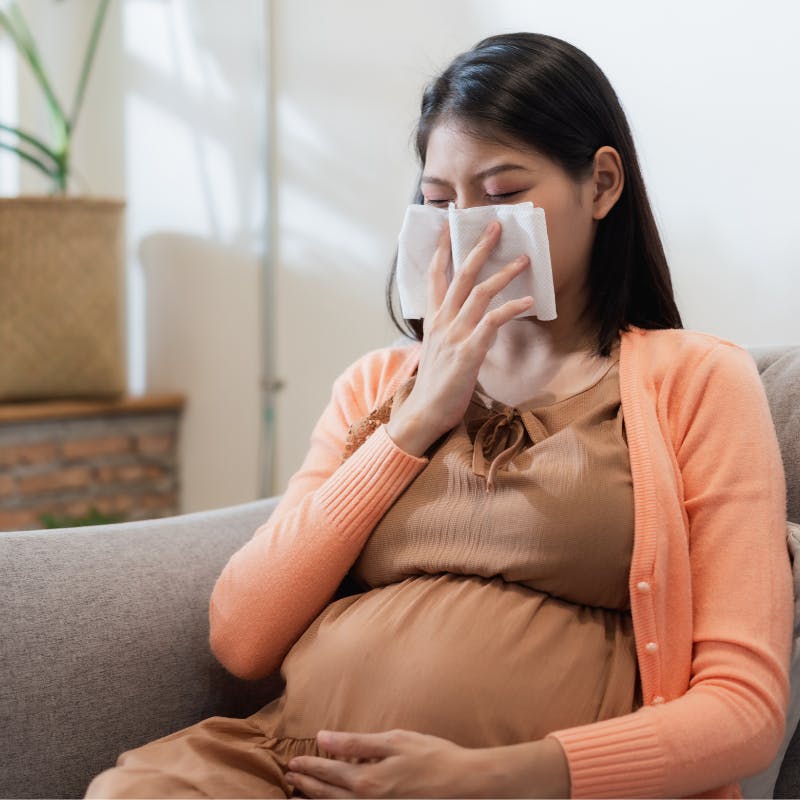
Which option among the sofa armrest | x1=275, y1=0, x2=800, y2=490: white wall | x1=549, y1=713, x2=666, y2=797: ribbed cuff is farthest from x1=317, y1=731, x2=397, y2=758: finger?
x1=275, y1=0, x2=800, y2=490: white wall

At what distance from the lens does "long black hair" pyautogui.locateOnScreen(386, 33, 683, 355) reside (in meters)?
1.11

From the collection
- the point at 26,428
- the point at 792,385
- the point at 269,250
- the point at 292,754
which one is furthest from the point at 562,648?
the point at 26,428

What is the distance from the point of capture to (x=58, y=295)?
8.49 feet

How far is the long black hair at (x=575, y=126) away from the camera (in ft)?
3.65

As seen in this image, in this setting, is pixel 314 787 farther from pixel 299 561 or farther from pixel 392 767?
pixel 299 561

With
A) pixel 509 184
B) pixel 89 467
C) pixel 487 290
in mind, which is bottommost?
pixel 89 467

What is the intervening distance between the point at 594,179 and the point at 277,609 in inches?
22.6

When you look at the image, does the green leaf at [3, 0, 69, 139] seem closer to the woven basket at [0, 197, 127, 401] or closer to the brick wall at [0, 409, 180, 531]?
the woven basket at [0, 197, 127, 401]

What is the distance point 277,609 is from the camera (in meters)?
1.13

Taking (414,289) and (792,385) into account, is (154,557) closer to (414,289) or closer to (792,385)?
(414,289)

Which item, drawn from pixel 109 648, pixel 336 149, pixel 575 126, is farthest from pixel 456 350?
pixel 336 149

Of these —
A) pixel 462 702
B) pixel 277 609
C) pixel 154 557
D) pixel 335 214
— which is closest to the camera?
pixel 462 702

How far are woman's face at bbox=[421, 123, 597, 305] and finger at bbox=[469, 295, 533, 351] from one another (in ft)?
0.25

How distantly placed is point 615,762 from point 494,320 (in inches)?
17.4
